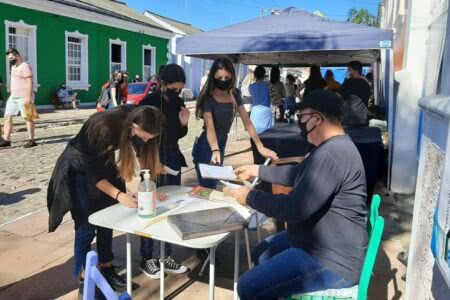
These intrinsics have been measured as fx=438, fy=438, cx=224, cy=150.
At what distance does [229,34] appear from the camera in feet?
19.1

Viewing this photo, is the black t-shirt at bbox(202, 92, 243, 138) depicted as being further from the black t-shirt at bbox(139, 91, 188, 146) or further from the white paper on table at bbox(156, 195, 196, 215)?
the white paper on table at bbox(156, 195, 196, 215)

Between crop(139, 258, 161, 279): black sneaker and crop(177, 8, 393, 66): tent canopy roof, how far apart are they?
10.7ft

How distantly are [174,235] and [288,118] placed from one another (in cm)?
1030

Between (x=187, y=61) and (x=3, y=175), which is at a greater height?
(x=187, y=61)

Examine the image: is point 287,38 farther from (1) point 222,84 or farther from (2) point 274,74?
(2) point 274,74

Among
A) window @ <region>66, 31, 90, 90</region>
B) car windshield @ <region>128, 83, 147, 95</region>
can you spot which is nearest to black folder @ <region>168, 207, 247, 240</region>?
car windshield @ <region>128, 83, 147, 95</region>

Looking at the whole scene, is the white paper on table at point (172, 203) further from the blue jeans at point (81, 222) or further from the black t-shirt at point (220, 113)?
the black t-shirt at point (220, 113)

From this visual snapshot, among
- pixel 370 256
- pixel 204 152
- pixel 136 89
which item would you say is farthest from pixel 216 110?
pixel 136 89

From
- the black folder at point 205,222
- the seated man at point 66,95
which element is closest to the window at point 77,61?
the seated man at point 66,95

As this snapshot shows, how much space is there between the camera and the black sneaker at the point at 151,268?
10.7 ft

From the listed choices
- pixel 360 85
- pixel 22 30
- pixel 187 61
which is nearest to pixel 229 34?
pixel 360 85

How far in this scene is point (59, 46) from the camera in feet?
53.8

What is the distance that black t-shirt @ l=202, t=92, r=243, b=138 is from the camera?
359cm

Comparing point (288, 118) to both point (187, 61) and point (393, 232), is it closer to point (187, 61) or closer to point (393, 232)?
point (393, 232)
